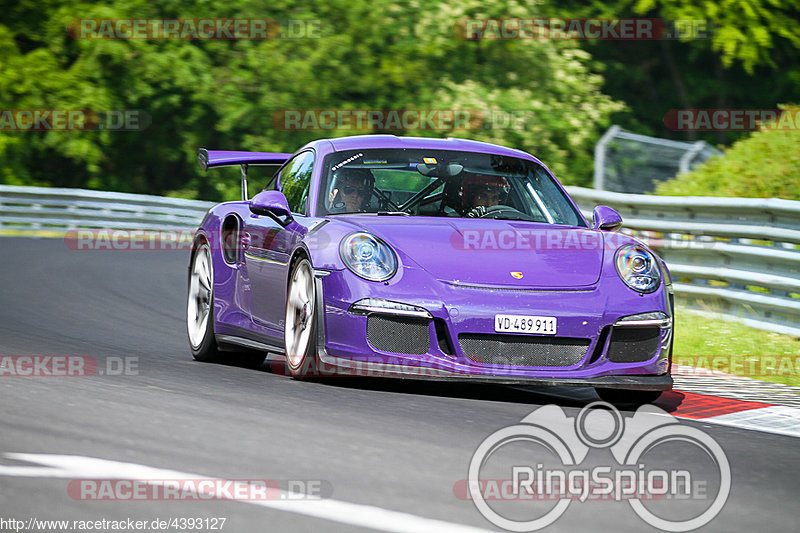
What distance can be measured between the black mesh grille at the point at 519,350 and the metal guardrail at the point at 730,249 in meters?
3.78

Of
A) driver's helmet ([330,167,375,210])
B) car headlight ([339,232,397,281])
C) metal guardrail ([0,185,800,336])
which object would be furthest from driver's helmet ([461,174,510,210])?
metal guardrail ([0,185,800,336])

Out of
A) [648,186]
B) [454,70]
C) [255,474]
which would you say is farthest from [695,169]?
[454,70]

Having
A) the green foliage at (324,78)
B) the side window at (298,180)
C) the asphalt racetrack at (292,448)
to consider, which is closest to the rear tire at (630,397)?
the asphalt racetrack at (292,448)

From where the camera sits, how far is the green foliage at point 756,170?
13.7 m

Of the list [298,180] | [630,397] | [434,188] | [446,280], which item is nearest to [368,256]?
[446,280]

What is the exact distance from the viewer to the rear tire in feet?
24.3

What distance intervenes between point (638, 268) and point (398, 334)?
1364mm

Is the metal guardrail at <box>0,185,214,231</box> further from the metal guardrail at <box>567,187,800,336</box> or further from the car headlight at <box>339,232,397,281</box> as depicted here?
the car headlight at <box>339,232,397,281</box>

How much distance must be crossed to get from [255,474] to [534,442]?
1.35 meters

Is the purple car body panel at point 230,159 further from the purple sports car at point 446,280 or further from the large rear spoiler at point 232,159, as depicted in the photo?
the purple sports car at point 446,280

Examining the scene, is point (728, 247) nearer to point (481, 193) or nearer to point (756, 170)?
point (756, 170)

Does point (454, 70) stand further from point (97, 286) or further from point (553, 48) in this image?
point (97, 286)

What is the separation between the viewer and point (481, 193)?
8.30m

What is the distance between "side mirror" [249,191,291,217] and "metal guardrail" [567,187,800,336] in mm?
4236
